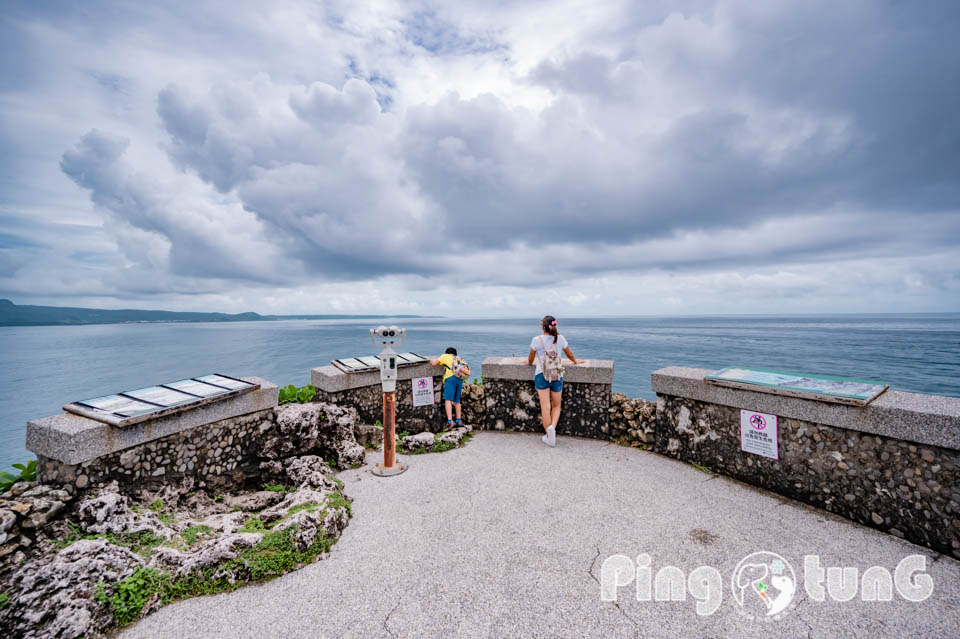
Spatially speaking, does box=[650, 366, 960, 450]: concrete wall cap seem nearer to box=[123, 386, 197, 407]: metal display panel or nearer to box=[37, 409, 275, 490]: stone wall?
box=[37, 409, 275, 490]: stone wall

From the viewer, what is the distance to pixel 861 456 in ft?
12.6

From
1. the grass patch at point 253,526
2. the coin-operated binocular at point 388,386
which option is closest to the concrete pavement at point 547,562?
the coin-operated binocular at point 388,386

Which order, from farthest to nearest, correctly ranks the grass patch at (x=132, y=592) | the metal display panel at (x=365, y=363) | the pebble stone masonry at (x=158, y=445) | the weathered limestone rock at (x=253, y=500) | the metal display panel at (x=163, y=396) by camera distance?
the metal display panel at (x=365, y=363) → the weathered limestone rock at (x=253, y=500) → the metal display panel at (x=163, y=396) → the pebble stone masonry at (x=158, y=445) → the grass patch at (x=132, y=592)

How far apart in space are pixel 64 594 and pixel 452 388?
16.9ft

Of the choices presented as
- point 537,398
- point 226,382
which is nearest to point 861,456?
point 537,398

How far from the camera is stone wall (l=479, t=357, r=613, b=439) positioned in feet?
21.5

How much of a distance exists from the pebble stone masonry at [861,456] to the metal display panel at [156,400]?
599 centimetres

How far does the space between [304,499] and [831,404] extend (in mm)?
5547

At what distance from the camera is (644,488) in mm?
4672

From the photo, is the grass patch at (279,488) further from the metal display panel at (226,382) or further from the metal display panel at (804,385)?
the metal display panel at (804,385)

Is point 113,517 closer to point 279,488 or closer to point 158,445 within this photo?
point 158,445

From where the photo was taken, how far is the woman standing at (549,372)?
6188mm

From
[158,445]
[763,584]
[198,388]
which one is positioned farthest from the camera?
[198,388]

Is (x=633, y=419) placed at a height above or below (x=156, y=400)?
below
